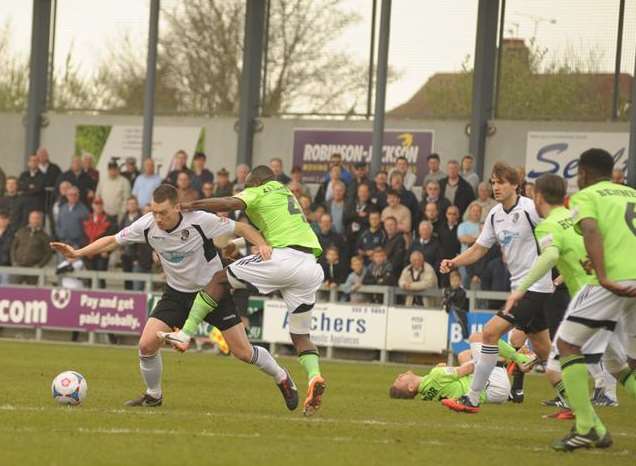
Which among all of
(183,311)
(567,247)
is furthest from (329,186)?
(567,247)

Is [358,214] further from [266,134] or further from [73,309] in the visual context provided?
[266,134]

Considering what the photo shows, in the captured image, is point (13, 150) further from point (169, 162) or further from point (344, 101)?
point (344, 101)

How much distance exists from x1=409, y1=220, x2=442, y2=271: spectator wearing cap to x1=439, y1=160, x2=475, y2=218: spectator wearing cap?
693mm

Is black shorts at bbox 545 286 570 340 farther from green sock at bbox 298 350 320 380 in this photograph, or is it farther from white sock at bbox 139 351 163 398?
white sock at bbox 139 351 163 398

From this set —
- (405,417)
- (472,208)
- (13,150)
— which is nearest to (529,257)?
(405,417)

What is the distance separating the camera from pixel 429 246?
22.5 meters

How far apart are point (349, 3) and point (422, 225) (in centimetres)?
787

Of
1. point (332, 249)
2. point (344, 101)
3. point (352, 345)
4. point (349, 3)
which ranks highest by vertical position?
point (349, 3)

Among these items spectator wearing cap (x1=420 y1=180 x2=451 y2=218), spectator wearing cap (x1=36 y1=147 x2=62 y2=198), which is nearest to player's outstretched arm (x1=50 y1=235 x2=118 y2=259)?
spectator wearing cap (x1=420 y1=180 x2=451 y2=218)

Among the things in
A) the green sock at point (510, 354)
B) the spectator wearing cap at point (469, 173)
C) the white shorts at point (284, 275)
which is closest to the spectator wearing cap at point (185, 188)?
the spectator wearing cap at point (469, 173)

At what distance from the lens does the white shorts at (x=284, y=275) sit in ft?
38.8

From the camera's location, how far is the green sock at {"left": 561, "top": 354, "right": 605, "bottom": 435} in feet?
31.6

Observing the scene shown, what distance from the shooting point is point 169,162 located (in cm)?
2975

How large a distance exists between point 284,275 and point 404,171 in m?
11.8
